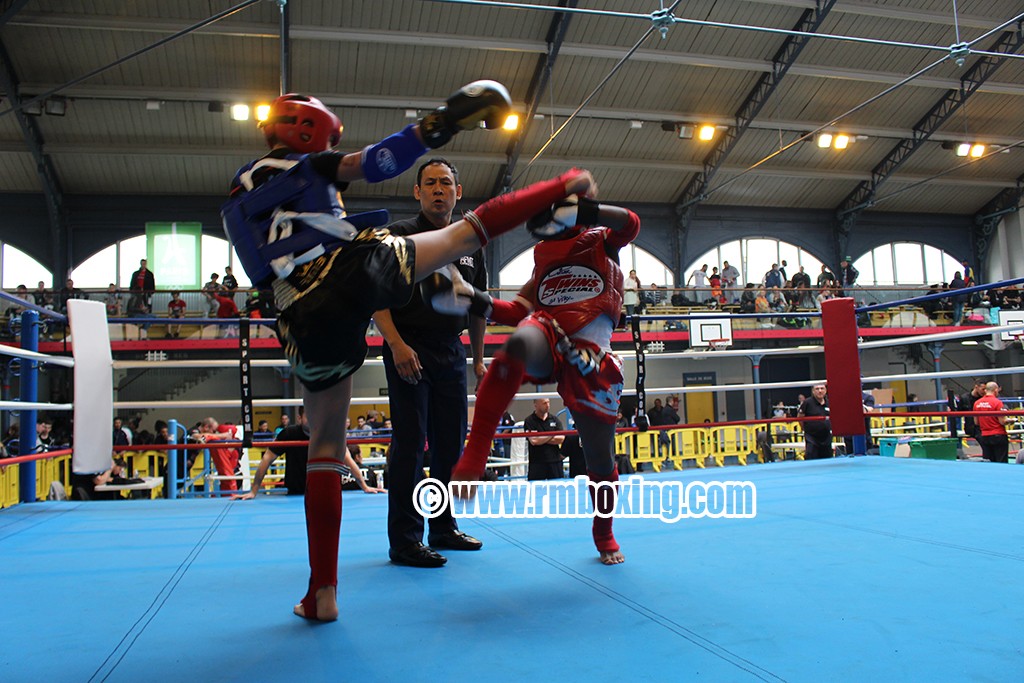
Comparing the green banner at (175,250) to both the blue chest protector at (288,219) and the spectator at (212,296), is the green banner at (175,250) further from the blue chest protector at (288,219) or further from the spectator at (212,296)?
the blue chest protector at (288,219)

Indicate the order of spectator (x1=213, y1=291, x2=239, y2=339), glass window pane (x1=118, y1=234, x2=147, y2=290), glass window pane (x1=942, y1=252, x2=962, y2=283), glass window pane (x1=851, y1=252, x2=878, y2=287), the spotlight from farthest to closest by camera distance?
glass window pane (x1=942, y1=252, x2=962, y2=283) < glass window pane (x1=851, y1=252, x2=878, y2=287) < glass window pane (x1=118, y1=234, x2=147, y2=290) < spectator (x1=213, y1=291, x2=239, y2=339) < the spotlight

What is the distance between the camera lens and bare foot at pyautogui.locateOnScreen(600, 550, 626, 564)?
2.06 metres

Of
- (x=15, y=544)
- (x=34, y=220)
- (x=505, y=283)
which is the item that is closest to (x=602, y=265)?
(x=15, y=544)

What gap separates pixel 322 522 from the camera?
1665 mm

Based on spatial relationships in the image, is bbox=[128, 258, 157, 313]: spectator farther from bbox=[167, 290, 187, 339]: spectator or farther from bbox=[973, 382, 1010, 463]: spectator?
bbox=[973, 382, 1010, 463]: spectator

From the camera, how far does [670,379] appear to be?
17.3m

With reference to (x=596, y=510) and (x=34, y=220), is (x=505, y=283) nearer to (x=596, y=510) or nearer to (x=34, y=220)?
(x=34, y=220)

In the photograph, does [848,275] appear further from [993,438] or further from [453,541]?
[453,541]

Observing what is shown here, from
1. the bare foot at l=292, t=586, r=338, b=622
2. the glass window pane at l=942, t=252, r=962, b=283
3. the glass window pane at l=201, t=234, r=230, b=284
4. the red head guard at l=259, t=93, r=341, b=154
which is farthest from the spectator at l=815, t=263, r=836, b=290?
the bare foot at l=292, t=586, r=338, b=622

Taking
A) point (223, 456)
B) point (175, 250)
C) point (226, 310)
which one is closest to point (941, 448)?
point (223, 456)

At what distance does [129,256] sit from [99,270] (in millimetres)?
659

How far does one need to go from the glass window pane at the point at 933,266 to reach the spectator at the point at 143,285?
19.3 meters

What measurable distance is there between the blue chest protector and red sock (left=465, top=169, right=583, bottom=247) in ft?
0.82

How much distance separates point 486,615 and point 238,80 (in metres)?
12.7
